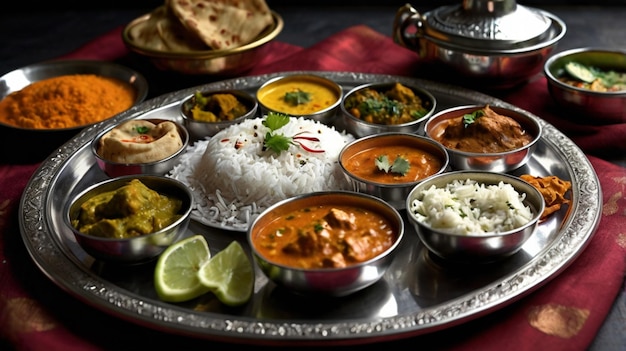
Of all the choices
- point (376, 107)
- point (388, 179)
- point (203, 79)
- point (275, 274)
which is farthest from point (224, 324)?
point (203, 79)

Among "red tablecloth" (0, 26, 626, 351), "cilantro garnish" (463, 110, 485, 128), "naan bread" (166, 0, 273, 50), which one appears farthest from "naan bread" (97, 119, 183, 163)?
"cilantro garnish" (463, 110, 485, 128)

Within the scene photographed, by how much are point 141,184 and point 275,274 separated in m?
0.89

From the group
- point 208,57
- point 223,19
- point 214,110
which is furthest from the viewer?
point 223,19

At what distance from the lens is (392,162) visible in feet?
11.6

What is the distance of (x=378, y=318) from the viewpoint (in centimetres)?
257

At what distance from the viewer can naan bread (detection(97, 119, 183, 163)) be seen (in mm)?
3662

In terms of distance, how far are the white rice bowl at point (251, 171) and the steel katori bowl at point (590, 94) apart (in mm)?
1383

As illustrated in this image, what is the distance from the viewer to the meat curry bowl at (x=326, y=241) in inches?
104

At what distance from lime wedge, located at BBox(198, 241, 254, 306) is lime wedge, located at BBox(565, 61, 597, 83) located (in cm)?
270

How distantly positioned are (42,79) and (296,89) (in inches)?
73.2

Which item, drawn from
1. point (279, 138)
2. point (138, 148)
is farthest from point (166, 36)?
point (279, 138)

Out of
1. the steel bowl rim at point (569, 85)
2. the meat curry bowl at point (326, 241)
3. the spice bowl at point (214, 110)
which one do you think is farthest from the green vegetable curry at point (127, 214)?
the steel bowl rim at point (569, 85)

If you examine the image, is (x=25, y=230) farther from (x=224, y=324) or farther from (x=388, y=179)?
(x=388, y=179)

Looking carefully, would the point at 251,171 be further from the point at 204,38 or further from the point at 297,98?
the point at 204,38
